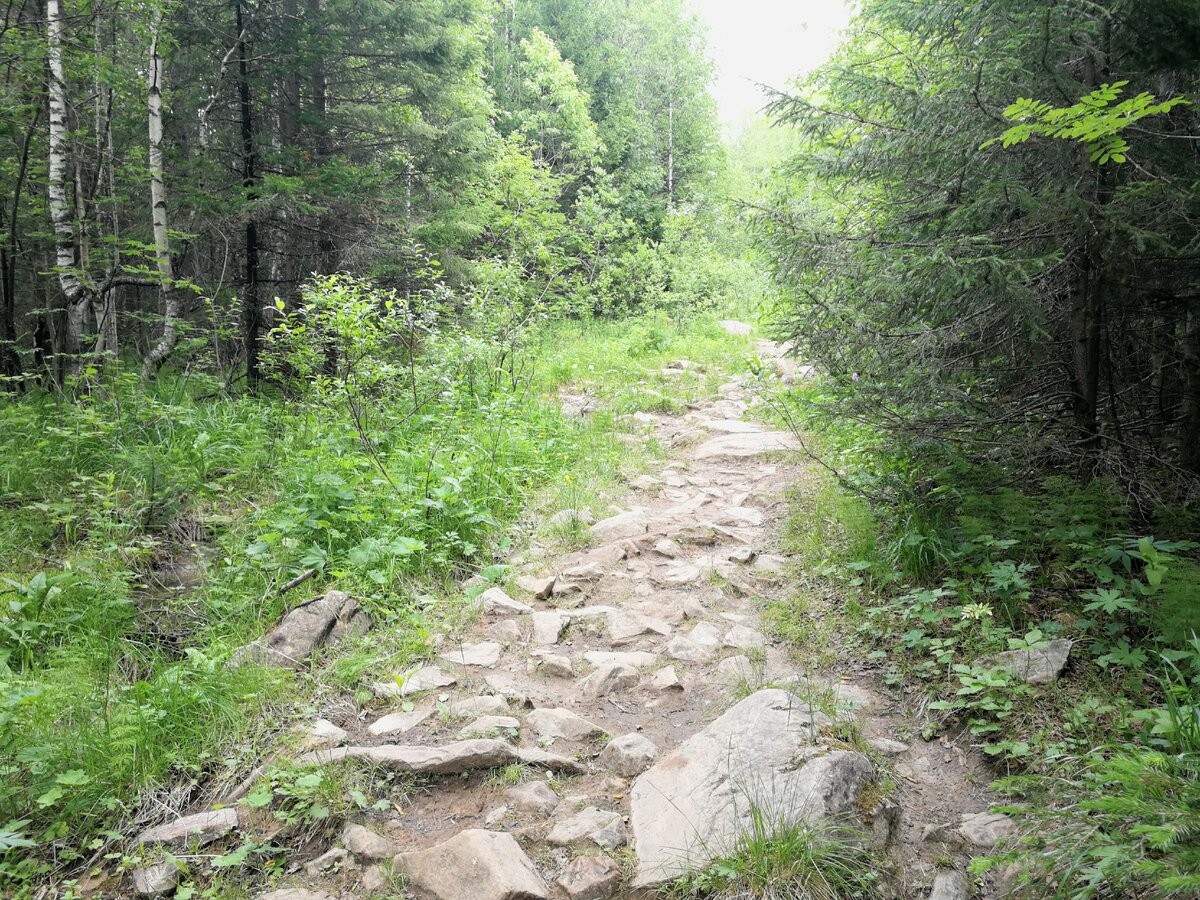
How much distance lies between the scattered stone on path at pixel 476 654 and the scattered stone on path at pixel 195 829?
4.45 ft

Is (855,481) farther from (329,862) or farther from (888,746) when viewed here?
(329,862)

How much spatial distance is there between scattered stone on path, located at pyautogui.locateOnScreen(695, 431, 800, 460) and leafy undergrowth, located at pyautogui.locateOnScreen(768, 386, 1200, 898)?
254 cm

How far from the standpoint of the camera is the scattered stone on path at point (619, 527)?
5617mm

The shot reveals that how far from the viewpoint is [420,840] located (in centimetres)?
261

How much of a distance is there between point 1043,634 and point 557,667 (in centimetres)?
244

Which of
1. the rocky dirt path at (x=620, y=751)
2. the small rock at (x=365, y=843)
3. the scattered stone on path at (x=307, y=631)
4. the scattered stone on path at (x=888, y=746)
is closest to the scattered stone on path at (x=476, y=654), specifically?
the rocky dirt path at (x=620, y=751)

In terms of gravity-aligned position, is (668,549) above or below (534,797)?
above

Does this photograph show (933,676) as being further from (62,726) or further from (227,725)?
(62,726)

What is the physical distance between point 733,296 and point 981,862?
754 inches

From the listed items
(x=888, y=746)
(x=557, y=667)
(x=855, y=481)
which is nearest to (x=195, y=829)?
(x=557, y=667)

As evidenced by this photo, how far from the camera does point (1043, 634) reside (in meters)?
3.25

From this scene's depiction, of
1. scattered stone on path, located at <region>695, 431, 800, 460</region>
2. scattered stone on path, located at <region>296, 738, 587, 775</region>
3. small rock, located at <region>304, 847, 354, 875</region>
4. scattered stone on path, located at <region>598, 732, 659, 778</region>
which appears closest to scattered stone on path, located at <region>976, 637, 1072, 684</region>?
scattered stone on path, located at <region>598, 732, 659, 778</region>

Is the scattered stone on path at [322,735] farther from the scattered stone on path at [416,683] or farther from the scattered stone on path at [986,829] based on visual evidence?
the scattered stone on path at [986,829]

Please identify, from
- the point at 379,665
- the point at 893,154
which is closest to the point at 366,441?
the point at 379,665
